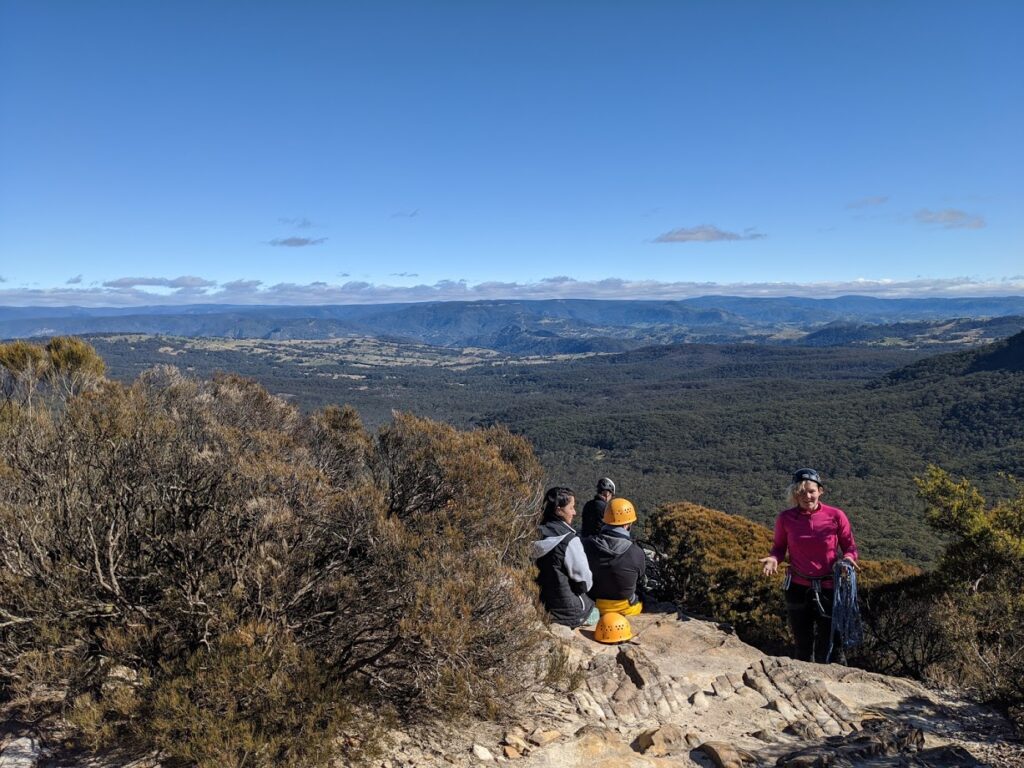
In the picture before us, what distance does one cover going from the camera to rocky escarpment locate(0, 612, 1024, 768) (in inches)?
142

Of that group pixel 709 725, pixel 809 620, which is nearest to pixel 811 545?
Answer: pixel 809 620

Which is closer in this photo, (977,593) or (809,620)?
(809,620)

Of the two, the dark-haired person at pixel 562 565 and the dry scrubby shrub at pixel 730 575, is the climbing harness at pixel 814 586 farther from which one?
the dry scrubby shrub at pixel 730 575

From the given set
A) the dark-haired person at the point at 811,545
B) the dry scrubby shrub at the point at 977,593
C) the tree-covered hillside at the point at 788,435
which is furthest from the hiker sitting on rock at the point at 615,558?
the tree-covered hillside at the point at 788,435

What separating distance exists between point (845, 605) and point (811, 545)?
0.66 m

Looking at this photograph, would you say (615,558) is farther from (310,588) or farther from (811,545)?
(310,588)

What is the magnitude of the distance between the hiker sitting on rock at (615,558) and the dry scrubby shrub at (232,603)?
0.92 meters

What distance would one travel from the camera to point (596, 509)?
666 centimetres

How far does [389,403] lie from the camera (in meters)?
141

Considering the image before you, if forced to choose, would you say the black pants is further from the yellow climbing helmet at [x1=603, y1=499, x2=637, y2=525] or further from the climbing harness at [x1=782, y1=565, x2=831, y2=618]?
the yellow climbing helmet at [x1=603, y1=499, x2=637, y2=525]

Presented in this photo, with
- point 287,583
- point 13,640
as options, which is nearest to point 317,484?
point 287,583

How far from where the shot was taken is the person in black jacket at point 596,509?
21.8 feet

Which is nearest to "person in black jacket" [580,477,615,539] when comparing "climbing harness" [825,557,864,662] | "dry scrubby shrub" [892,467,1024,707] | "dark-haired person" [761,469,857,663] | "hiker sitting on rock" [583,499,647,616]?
"hiker sitting on rock" [583,499,647,616]

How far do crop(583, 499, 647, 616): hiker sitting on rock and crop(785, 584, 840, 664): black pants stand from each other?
56.3 inches
